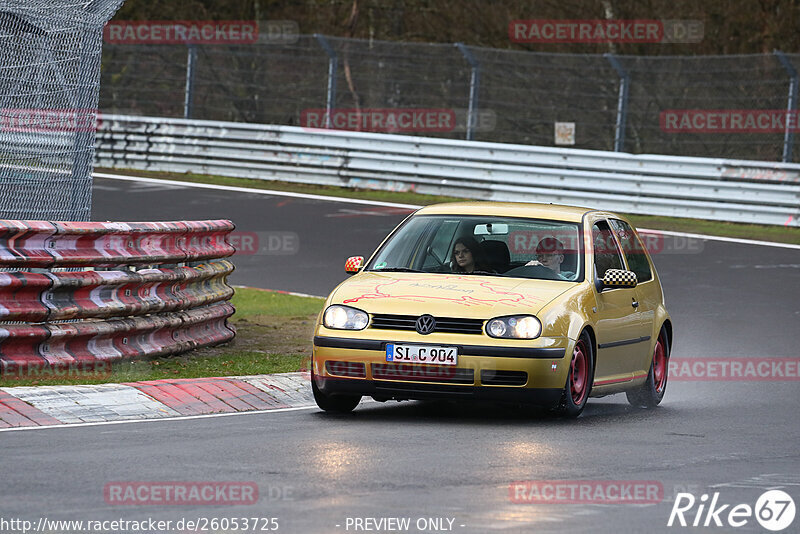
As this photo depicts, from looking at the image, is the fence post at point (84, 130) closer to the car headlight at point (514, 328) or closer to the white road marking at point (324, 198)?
the car headlight at point (514, 328)

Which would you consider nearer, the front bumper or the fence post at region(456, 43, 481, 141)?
the front bumper

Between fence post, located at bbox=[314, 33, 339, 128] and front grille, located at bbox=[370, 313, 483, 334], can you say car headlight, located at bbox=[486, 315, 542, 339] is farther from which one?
fence post, located at bbox=[314, 33, 339, 128]

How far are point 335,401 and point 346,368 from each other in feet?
1.46

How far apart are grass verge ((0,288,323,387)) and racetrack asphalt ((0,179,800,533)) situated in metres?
1.47

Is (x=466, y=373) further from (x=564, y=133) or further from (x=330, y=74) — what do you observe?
(x=330, y=74)

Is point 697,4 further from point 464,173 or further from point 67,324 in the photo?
point 67,324

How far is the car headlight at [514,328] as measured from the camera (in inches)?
384

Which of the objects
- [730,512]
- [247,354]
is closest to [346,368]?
[247,354]

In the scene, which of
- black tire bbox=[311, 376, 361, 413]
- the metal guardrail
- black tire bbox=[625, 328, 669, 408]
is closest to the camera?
black tire bbox=[311, 376, 361, 413]

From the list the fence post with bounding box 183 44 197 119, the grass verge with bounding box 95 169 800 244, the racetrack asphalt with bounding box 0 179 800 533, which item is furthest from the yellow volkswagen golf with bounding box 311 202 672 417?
the fence post with bounding box 183 44 197 119

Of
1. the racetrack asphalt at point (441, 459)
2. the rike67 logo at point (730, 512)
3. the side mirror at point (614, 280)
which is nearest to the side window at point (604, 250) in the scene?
the side mirror at point (614, 280)

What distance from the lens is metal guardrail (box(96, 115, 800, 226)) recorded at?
24.7 meters

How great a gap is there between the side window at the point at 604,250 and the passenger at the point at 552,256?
0.90 ft

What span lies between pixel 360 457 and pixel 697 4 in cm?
2812
